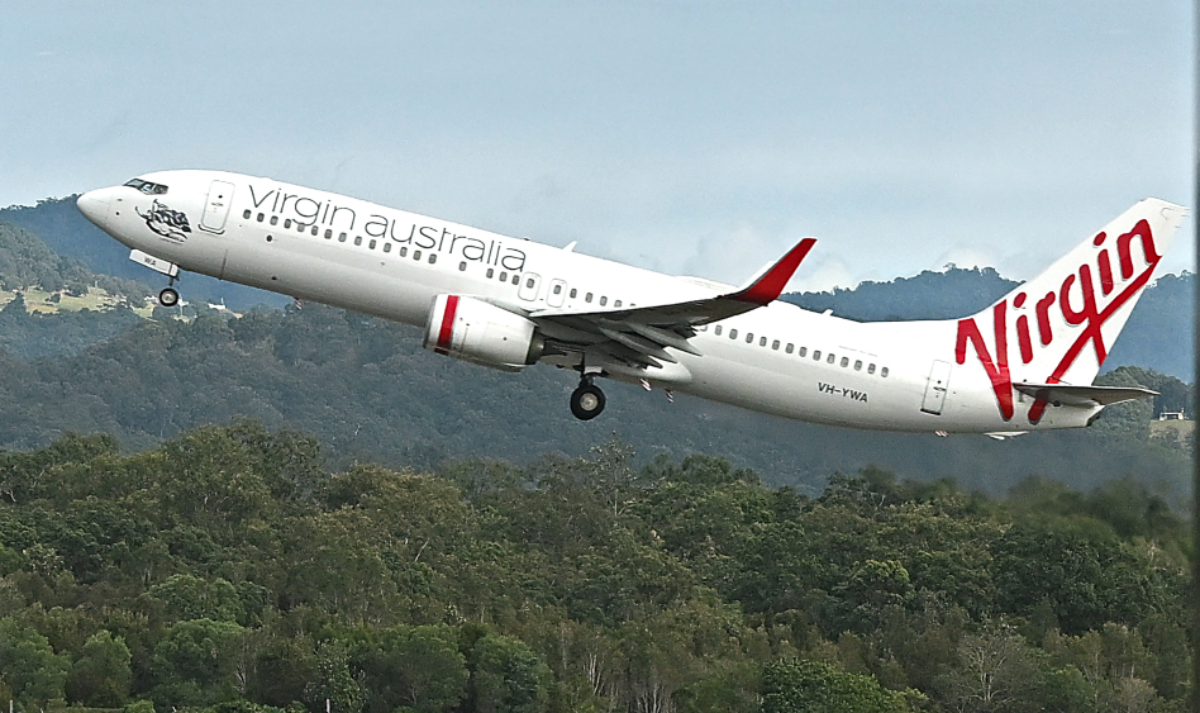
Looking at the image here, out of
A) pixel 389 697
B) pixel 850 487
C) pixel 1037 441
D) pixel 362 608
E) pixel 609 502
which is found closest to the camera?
pixel 1037 441

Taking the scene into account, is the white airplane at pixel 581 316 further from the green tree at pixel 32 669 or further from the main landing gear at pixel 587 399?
the green tree at pixel 32 669

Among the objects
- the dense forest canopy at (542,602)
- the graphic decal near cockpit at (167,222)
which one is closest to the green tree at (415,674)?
the dense forest canopy at (542,602)

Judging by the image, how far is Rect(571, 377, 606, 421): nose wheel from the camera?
157 ft

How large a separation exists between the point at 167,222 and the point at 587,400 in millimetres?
11300

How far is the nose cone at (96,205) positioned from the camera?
48.8 m

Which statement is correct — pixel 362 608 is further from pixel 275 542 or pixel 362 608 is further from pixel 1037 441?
pixel 1037 441

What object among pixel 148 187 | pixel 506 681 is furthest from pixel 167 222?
pixel 506 681

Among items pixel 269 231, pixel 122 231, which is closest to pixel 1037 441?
pixel 269 231

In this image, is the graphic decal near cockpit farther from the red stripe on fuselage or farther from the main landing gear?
the main landing gear

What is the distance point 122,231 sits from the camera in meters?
48.5

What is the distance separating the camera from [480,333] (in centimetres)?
4559

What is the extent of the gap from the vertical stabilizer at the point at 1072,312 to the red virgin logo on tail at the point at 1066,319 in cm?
3

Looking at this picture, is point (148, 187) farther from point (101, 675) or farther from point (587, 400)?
point (101, 675)

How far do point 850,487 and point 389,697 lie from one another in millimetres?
35849
